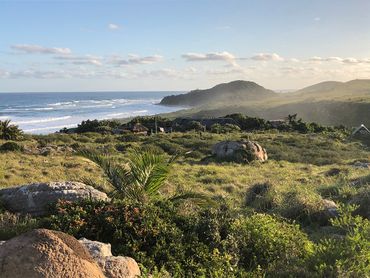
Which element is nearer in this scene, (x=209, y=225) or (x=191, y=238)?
(x=191, y=238)

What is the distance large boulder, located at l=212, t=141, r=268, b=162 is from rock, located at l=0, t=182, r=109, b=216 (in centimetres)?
1878

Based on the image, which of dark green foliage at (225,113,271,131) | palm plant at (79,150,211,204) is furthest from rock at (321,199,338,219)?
dark green foliage at (225,113,271,131)

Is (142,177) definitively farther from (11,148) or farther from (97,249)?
(11,148)

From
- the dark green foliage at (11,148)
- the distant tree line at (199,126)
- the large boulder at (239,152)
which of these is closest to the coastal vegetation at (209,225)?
the large boulder at (239,152)

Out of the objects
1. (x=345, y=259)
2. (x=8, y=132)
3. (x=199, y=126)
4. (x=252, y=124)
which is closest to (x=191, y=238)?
(x=345, y=259)

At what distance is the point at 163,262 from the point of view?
19.2 feet

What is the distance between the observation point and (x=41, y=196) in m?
8.27

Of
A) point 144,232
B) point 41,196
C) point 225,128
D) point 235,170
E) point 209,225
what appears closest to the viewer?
point 144,232

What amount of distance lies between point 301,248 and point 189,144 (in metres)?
27.9

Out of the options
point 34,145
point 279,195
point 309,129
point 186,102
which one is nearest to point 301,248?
point 279,195

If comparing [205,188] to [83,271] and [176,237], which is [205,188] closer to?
[176,237]

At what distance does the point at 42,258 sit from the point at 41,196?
15.7 feet

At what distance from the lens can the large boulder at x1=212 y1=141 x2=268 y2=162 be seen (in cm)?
2681

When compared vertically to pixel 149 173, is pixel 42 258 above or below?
above
